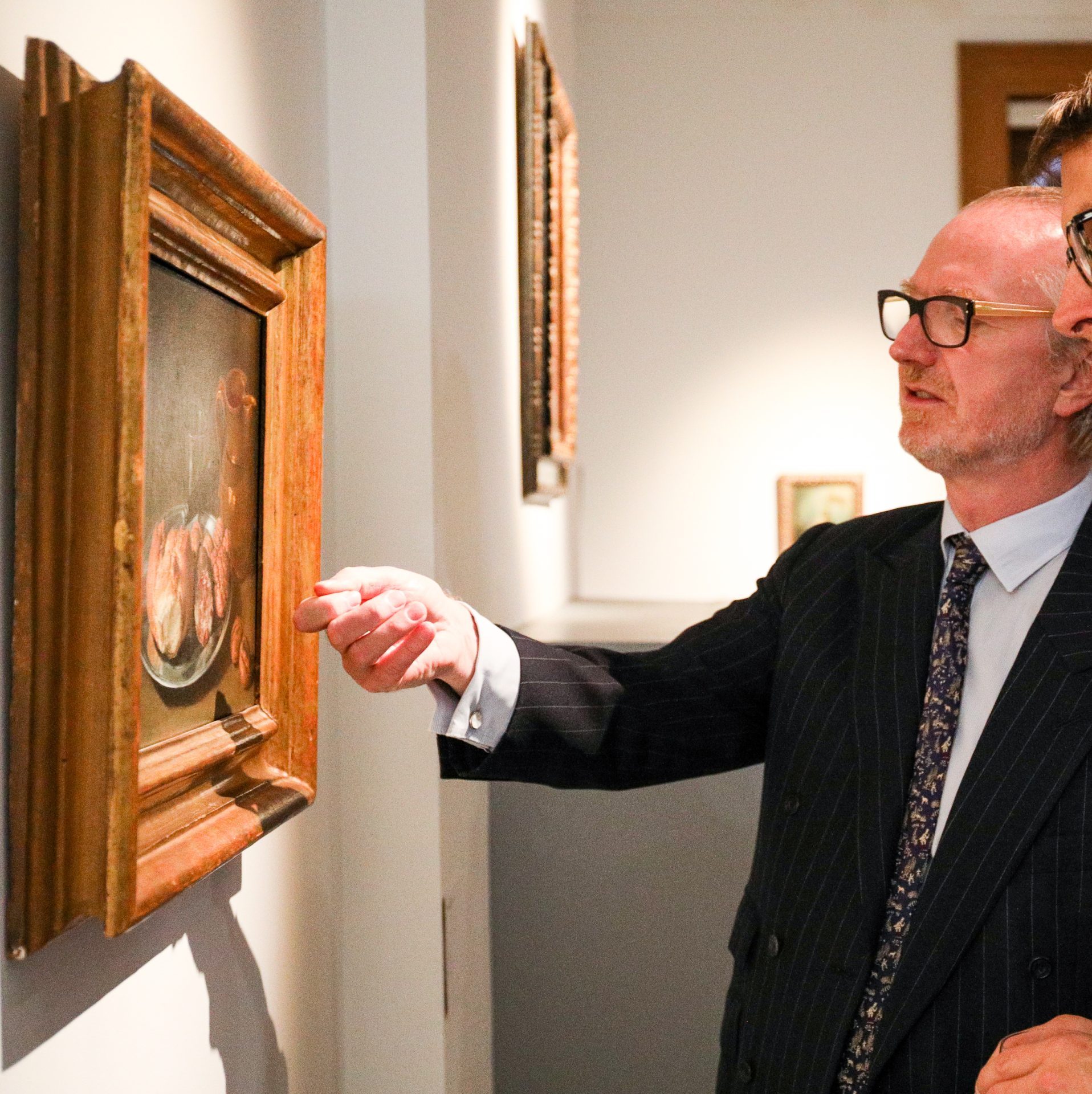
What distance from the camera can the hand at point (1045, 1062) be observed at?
3.44 feet

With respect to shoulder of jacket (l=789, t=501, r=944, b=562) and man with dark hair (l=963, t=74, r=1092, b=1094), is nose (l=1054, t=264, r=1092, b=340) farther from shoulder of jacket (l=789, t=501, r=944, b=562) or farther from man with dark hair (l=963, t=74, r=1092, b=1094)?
shoulder of jacket (l=789, t=501, r=944, b=562)

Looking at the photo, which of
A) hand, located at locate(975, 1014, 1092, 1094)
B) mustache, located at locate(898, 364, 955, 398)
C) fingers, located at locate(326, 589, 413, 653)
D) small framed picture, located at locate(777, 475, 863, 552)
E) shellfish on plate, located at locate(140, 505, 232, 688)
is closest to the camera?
shellfish on plate, located at locate(140, 505, 232, 688)

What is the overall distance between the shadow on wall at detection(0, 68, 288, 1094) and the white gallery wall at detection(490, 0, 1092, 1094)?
296cm

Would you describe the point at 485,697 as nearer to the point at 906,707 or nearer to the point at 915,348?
the point at 906,707

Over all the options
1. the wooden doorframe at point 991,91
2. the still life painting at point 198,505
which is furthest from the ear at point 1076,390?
the wooden doorframe at point 991,91

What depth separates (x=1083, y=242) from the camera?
3.50 ft

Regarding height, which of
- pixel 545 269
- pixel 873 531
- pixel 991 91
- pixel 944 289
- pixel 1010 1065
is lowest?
pixel 1010 1065

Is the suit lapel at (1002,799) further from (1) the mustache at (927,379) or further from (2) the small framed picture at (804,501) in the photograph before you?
(2) the small framed picture at (804,501)

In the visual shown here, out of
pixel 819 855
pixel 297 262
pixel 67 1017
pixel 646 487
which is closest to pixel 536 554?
pixel 646 487

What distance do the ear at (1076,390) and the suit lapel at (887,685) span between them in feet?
0.71

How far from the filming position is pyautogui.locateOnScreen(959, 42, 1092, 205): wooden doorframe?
4090 mm

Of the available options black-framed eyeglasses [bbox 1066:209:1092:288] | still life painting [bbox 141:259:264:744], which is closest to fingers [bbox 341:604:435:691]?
still life painting [bbox 141:259:264:744]

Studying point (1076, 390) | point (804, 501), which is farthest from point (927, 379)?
point (804, 501)

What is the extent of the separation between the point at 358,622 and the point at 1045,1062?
28.7 inches
